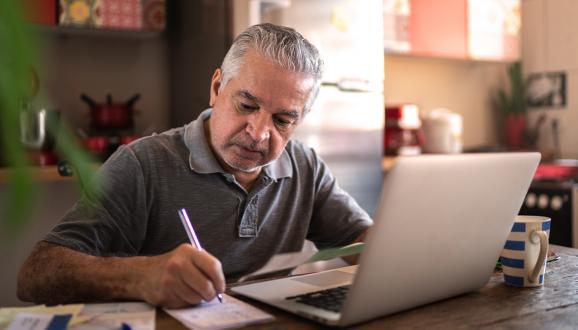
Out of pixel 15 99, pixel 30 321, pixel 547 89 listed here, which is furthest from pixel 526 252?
pixel 547 89

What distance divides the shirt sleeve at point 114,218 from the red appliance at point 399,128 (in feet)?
7.70

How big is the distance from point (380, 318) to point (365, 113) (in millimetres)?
2314

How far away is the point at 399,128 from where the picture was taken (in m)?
3.49

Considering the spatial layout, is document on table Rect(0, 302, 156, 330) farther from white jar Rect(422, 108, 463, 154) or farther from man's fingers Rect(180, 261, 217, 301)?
white jar Rect(422, 108, 463, 154)

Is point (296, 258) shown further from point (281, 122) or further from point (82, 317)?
point (82, 317)

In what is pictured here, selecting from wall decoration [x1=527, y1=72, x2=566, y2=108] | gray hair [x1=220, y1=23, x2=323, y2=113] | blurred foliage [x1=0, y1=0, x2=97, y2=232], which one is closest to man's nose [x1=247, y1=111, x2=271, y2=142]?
gray hair [x1=220, y1=23, x2=323, y2=113]

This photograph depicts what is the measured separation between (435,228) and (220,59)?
6.40ft

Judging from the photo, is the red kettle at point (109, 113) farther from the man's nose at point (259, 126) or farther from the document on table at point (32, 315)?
the document on table at point (32, 315)

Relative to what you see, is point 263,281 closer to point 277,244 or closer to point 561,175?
point 277,244

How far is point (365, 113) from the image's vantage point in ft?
10.1

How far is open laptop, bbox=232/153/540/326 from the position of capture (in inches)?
28.3

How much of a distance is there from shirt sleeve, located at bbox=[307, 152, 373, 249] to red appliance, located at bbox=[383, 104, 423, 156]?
1.92m

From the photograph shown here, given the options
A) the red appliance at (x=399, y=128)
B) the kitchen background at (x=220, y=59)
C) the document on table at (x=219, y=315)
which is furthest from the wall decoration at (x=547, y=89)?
the document on table at (x=219, y=315)

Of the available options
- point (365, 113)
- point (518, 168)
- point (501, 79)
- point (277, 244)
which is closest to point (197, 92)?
point (365, 113)
